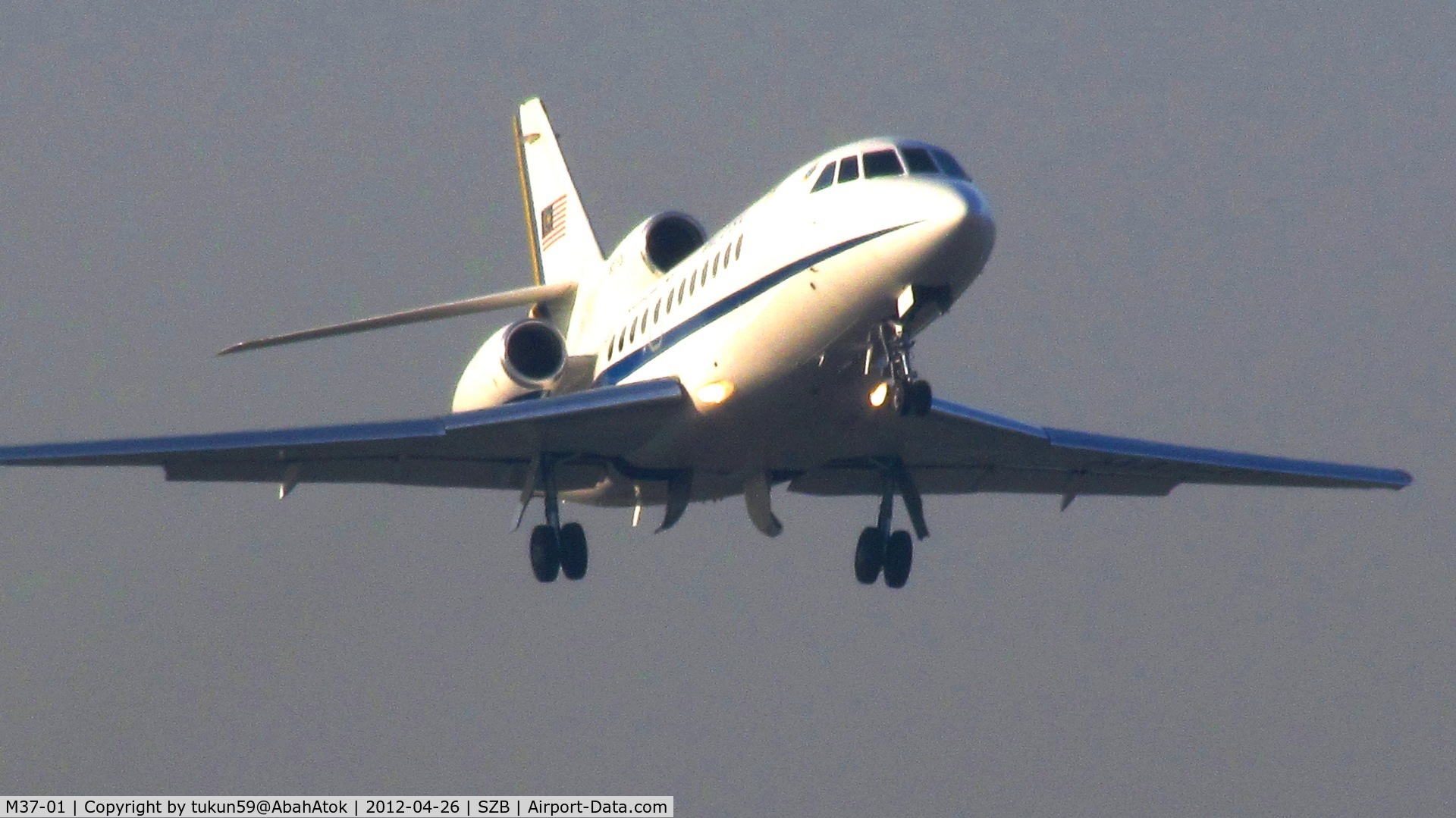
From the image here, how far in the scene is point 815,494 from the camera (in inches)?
1334

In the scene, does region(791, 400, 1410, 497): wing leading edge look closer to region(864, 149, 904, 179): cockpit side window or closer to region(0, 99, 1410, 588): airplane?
region(0, 99, 1410, 588): airplane

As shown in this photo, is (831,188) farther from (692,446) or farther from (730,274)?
(692,446)

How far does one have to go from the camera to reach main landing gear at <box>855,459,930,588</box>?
100 ft

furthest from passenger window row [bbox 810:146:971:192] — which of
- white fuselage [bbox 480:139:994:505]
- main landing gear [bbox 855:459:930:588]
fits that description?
main landing gear [bbox 855:459:930:588]

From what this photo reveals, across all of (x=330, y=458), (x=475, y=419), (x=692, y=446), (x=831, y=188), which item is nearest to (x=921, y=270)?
(x=831, y=188)

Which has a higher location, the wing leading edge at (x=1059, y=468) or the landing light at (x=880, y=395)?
the wing leading edge at (x=1059, y=468)

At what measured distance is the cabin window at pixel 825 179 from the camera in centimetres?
2662

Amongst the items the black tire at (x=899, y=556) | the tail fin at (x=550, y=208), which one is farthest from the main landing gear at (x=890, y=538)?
the tail fin at (x=550, y=208)

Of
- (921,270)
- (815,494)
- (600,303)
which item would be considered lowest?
(921,270)

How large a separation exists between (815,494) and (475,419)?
6.45 meters

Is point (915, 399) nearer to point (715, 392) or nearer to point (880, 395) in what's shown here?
point (880, 395)

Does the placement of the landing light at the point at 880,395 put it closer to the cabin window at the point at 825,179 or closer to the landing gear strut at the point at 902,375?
the landing gear strut at the point at 902,375

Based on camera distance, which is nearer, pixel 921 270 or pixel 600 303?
pixel 921 270

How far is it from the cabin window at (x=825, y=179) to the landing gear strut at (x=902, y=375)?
5.65 ft
